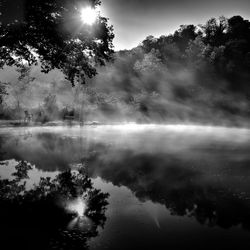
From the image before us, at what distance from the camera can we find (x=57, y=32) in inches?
768

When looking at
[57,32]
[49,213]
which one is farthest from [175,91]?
[49,213]

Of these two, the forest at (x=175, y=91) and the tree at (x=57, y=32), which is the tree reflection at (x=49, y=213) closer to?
the tree at (x=57, y=32)

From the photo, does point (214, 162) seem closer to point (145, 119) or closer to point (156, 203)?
point (156, 203)

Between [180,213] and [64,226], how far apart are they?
12.2 ft

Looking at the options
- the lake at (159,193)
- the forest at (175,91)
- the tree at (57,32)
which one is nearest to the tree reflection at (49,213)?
the lake at (159,193)

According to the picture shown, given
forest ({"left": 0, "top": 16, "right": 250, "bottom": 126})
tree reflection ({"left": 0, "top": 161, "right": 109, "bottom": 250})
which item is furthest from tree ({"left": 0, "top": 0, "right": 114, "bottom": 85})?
forest ({"left": 0, "top": 16, "right": 250, "bottom": 126})

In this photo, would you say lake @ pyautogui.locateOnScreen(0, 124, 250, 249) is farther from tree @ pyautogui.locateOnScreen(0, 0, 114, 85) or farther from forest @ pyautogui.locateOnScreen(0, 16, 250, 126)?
forest @ pyautogui.locateOnScreen(0, 16, 250, 126)

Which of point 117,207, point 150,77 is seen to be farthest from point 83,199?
point 150,77

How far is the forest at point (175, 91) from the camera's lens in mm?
82500

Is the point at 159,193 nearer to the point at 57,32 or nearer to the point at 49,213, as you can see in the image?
the point at 49,213

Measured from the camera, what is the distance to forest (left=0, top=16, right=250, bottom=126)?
82.5 meters

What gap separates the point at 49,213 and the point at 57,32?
13433 millimetres

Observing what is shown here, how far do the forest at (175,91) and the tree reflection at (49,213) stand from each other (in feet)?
173

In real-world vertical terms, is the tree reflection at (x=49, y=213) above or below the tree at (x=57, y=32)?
below
